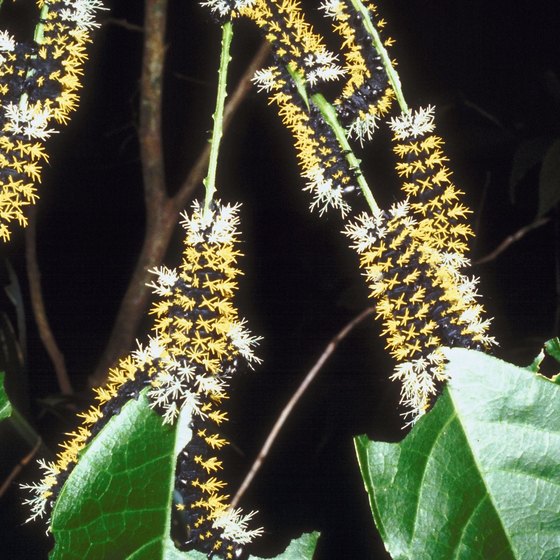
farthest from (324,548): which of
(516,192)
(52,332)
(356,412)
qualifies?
(516,192)

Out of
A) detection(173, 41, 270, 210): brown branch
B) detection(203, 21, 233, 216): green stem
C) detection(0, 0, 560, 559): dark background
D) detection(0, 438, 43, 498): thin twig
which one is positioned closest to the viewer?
detection(203, 21, 233, 216): green stem

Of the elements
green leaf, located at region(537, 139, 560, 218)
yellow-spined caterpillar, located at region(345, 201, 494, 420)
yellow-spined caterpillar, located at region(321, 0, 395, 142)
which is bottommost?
yellow-spined caterpillar, located at region(345, 201, 494, 420)

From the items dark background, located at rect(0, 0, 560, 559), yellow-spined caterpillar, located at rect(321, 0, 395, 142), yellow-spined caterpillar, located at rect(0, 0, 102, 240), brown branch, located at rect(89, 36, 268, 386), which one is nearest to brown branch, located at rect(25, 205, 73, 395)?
dark background, located at rect(0, 0, 560, 559)

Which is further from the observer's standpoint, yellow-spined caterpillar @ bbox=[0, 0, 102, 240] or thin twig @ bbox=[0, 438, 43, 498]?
thin twig @ bbox=[0, 438, 43, 498]

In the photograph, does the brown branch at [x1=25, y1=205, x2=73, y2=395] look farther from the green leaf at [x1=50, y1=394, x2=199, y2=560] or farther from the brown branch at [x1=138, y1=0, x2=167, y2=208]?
the green leaf at [x1=50, y1=394, x2=199, y2=560]

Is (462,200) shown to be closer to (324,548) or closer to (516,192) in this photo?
(516,192)

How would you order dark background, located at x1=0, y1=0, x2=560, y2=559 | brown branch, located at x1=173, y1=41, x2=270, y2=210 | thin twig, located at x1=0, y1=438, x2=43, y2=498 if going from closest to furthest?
thin twig, located at x1=0, y1=438, x2=43, y2=498 < brown branch, located at x1=173, y1=41, x2=270, y2=210 < dark background, located at x1=0, y1=0, x2=560, y2=559

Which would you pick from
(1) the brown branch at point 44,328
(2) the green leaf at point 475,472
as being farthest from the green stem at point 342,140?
(1) the brown branch at point 44,328
